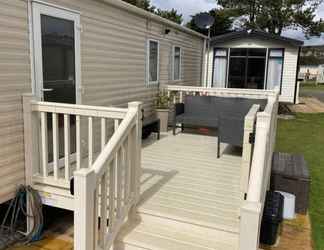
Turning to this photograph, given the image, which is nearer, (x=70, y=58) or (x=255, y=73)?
(x=70, y=58)

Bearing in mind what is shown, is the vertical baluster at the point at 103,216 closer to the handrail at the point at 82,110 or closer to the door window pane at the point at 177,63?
the handrail at the point at 82,110

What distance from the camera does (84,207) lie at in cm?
223

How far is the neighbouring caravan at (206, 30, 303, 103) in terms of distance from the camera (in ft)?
41.0

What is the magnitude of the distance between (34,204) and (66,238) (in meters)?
0.51

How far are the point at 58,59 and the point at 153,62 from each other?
12.3ft

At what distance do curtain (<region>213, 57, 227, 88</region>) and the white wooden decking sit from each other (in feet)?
28.5

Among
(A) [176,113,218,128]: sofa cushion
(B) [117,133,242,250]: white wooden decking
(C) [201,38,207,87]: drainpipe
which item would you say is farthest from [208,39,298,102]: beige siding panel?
(B) [117,133,242,250]: white wooden decking

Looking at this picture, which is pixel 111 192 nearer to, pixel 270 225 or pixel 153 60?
pixel 270 225

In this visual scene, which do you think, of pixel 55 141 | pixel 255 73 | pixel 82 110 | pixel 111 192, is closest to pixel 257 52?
pixel 255 73

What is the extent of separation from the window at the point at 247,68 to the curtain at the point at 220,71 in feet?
0.84

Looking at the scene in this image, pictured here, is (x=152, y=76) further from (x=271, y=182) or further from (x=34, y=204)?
(x=34, y=204)

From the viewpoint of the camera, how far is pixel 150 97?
7.46m

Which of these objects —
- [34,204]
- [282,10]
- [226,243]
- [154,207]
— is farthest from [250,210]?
[282,10]

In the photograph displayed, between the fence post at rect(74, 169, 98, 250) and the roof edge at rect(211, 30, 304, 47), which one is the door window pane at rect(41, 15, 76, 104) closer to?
the fence post at rect(74, 169, 98, 250)
